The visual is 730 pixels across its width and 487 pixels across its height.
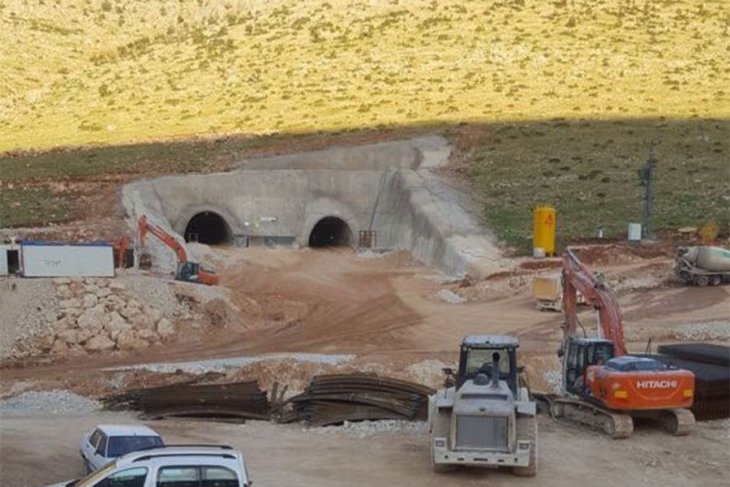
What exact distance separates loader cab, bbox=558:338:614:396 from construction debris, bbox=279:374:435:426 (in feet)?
11.6

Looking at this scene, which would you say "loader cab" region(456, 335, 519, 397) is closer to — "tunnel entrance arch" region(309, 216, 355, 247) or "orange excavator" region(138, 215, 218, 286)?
"orange excavator" region(138, 215, 218, 286)

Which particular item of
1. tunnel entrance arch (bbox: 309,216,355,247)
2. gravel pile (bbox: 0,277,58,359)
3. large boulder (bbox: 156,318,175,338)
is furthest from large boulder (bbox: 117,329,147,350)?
tunnel entrance arch (bbox: 309,216,355,247)

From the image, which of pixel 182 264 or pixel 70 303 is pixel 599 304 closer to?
pixel 70 303

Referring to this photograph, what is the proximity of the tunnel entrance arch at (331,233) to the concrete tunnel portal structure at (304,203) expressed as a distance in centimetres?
9

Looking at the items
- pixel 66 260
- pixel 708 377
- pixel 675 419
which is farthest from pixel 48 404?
pixel 708 377

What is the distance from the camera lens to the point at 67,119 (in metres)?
82.7

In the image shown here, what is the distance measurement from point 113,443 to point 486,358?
312 inches

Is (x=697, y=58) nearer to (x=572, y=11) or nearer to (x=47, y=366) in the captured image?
(x=572, y=11)

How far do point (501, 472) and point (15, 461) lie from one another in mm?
10065

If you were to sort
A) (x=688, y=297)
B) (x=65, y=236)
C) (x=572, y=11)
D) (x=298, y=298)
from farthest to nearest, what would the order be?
(x=572, y=11), (x=65, y=236), (x=298, y=298), (x=688, y=297)

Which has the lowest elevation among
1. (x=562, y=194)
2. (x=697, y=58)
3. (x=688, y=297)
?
(x=688, y=297)

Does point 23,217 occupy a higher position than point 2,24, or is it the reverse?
point 2,24

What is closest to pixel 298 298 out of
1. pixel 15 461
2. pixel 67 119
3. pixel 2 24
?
pixel 15 461

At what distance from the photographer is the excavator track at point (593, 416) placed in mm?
23203
